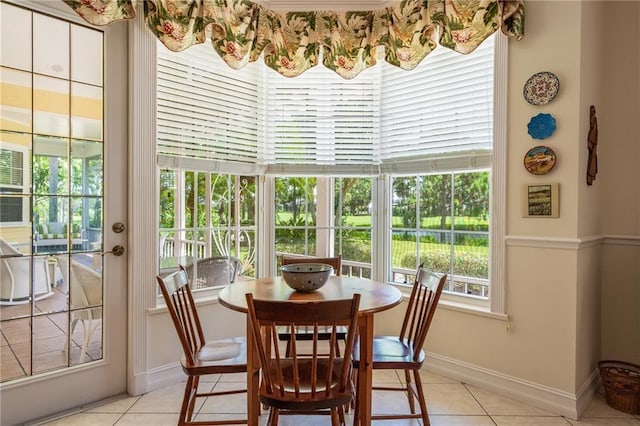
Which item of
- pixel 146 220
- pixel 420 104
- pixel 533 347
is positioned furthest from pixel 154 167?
pixel 533 347

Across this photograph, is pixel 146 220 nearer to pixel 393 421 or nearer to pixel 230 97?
pixel 230 97

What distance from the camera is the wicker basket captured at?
222cm

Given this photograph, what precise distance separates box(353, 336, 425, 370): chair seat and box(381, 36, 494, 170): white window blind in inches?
53.1

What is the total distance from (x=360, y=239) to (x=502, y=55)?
1.71 m

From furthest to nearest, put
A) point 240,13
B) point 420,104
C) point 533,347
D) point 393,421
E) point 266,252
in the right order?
point 266,252 → point 420,104 → point 240,13 → point 533,347 → point 393,421

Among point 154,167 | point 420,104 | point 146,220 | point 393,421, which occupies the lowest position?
point 393,421

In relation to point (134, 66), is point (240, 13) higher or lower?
higher

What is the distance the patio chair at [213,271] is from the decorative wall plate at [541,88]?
239cm

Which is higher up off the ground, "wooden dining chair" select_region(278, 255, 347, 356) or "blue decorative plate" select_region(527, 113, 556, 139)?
"blue decorative plate" select_region(527, 113, 556, 139)

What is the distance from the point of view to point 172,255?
267 centimetres

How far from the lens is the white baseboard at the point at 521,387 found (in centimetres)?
219

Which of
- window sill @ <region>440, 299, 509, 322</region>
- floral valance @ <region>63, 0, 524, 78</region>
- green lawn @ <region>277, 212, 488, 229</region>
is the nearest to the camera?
floral valance @ <region>63, 0, 524, 78</region>

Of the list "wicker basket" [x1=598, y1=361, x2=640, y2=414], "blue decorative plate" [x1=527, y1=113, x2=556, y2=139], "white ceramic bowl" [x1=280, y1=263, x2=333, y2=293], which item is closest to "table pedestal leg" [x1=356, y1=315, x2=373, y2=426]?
"white ceramic bowl" [x1=280, y1=263, x2=333, y2=293]

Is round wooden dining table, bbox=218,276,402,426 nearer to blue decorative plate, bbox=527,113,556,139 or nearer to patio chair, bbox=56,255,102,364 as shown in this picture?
patio chair, bbox=56,255,102,364
